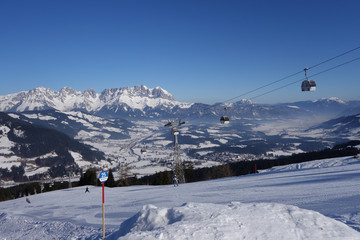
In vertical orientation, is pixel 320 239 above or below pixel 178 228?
below

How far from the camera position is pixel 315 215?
7047 millimetres

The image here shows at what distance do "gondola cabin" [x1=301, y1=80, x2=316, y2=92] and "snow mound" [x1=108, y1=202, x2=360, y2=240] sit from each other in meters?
9.75

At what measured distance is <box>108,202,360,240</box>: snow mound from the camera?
19.8ft

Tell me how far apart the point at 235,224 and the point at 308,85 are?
11.9m

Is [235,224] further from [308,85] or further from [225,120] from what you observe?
[225,120]

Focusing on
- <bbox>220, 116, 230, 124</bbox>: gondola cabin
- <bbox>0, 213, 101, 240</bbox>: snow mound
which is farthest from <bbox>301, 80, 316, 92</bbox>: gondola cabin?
<bbox>0, 213, 101, 240</bbox>: snow mound

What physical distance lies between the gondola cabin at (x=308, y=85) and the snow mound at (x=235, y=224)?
975cm

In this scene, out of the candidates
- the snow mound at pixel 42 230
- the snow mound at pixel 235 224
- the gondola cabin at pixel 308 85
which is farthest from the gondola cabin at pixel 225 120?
the snow mound at pixel 235 224

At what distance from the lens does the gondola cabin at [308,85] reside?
14749 millimetres

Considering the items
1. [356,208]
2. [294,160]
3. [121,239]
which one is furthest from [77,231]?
[294,160]

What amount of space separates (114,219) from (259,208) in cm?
778

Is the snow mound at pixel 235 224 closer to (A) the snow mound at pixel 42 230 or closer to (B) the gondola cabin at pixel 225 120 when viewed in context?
(A) the snow mound at pixel 42 230

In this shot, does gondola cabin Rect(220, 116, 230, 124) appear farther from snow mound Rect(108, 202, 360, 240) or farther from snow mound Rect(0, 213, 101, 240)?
snow mound Rect(108, 202, 360, 240)

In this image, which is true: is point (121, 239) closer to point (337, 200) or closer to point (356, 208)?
point (356, 208)
